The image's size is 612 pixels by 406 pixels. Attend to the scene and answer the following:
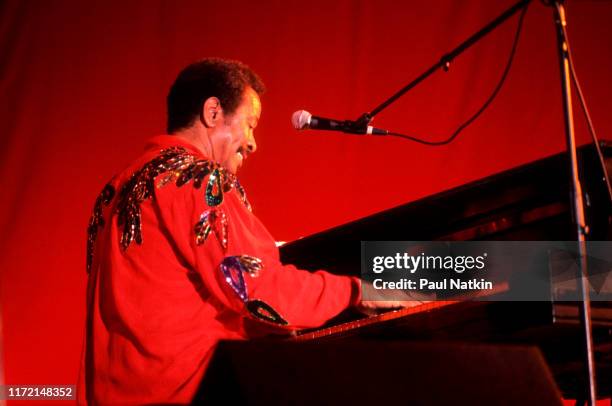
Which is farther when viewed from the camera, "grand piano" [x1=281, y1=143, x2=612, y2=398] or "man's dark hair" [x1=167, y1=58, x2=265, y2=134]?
"man's dark hair" [x1=167, y1=58, x2=265, y2=134]

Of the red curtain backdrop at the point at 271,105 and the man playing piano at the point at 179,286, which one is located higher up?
the red curtain backdrop at the point at 271,105

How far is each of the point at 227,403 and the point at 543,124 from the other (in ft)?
11.3

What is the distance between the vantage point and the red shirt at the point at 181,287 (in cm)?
191

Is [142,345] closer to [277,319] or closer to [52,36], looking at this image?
[277,319]

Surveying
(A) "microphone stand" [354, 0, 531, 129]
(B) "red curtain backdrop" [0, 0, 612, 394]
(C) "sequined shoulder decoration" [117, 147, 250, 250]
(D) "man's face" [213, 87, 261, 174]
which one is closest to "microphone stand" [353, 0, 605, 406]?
(A) "microphone stand" [354, 0, 531, 129]

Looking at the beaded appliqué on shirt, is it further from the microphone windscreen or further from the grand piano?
the microphone windscreen

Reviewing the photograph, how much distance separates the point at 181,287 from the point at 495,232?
3.25 feet

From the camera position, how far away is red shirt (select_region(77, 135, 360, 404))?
→ 6.27 ft

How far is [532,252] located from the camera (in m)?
2.04

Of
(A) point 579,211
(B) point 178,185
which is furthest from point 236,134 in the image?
(A) point 579,211

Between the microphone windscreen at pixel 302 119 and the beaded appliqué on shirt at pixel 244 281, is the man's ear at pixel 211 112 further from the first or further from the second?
the beaded appliqué on shirt at pixel 244 281

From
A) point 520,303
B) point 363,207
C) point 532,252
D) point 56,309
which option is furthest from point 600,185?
point 56,309

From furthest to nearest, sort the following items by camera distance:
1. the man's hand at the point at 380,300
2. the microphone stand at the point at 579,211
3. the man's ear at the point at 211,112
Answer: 1. the man's ear at the point at 211,112
2. the man's hand at the point at 380,300
3. the microphone stand at the point at 579,211

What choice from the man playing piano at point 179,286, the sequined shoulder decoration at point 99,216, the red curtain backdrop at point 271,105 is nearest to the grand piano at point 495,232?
the man playing piano at point 179,286
